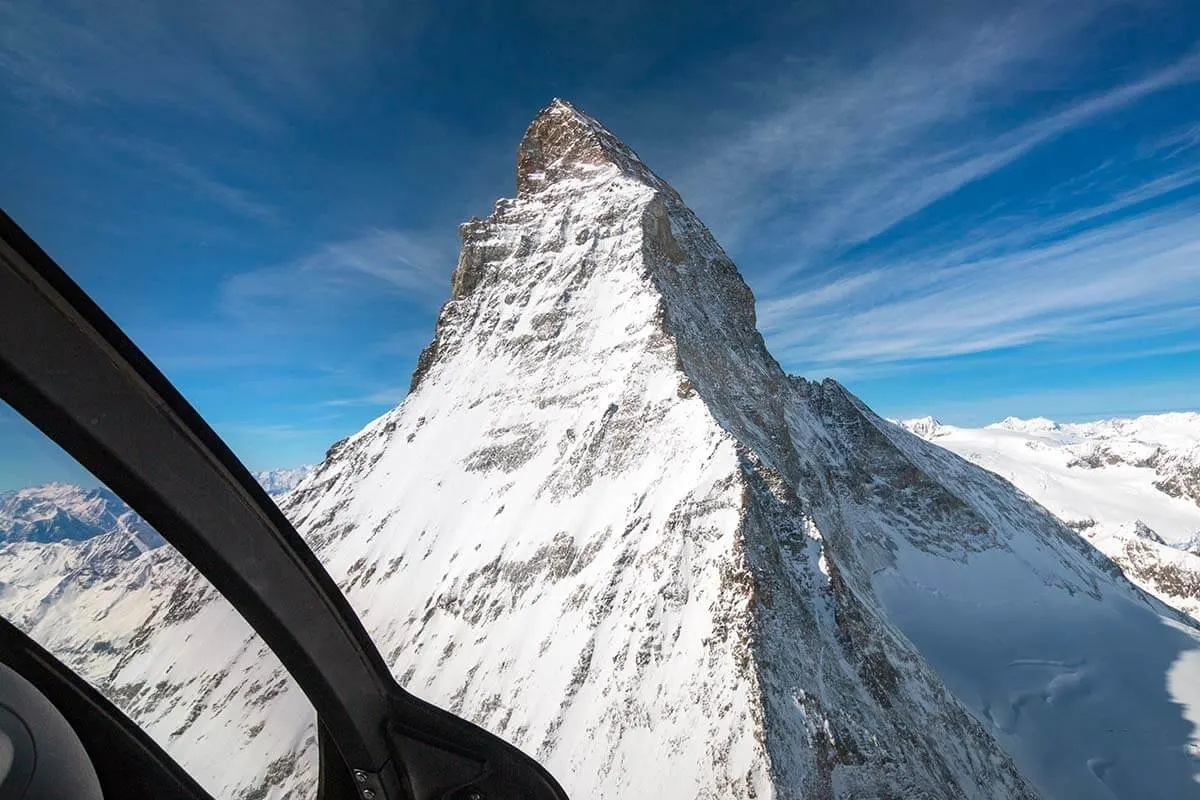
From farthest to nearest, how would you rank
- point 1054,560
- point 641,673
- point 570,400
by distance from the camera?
1. point 1054,560
2. point 570,400
3. point 641,673

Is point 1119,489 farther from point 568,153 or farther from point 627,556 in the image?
point 627,556

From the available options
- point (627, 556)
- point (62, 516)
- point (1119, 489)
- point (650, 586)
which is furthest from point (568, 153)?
point (1119, 489)

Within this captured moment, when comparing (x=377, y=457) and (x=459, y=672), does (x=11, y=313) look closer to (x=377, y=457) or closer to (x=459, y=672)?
(x=459, y=672)

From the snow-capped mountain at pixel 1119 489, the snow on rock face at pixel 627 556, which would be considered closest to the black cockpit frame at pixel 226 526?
the snow on rock face at pixel 627 556

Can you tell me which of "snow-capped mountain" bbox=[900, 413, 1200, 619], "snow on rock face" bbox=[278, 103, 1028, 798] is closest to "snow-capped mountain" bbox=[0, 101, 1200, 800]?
"snow on rock face" bbox=[278, 103, 1028, 798]

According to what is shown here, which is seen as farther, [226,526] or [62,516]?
[62,516]

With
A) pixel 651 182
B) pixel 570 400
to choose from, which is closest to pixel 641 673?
pixel 570 400

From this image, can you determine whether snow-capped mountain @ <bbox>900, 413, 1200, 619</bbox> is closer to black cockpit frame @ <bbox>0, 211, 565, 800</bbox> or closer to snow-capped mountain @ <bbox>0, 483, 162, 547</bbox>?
black cockpit frame @ <bbox>0, 211, 565, 800</bbox>
